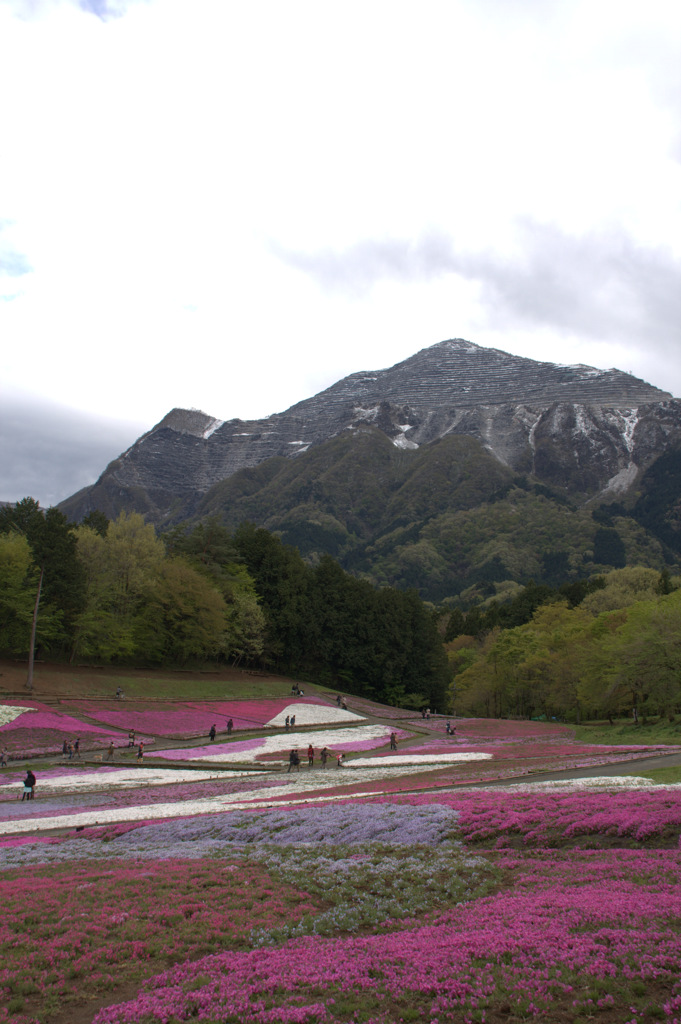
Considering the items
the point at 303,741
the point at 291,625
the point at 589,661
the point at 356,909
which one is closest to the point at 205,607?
the point at 291,625

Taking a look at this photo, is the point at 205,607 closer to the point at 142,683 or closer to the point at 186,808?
the point at 142,683

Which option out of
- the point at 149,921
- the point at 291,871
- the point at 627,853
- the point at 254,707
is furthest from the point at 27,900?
the point at 254,707

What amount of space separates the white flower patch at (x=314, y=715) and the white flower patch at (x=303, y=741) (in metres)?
4.04

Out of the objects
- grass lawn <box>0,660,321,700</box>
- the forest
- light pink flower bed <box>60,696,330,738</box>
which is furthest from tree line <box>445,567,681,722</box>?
light pink flower bed <box>60,696,330,738</box>

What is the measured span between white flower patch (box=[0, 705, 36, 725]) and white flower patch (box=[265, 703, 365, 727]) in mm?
21652

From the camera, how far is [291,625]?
87.6 m

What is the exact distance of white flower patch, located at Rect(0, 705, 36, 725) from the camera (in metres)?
45.1

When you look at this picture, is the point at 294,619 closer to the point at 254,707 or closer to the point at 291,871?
the point at 254,707

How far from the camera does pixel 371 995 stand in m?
8.47

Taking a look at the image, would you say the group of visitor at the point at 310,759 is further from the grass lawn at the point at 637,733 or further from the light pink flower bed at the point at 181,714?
the grass lawn at the point at 637,733

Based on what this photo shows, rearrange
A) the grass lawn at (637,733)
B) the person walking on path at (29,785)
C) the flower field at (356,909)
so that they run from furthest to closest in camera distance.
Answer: the grass lawn at (637,733), the person walking on path at (29,785), the flower field at (356,909)

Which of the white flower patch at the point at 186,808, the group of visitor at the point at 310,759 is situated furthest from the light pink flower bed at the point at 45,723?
the white flower patch at the point at 186,808

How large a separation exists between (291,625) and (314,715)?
24.6m

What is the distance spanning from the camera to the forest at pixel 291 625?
6109 cm
